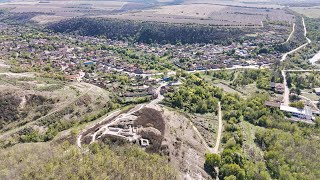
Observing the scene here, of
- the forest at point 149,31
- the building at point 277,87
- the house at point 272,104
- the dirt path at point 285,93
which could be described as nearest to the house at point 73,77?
the house at point 272,104

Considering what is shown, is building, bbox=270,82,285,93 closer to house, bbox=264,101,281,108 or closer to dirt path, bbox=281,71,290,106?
dirt path, bbox=281,71,290,106

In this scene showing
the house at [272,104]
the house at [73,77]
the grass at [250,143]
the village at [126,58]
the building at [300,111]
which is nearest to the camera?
the grass at [250,143]

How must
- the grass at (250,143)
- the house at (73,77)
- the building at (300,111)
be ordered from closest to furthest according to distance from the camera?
the grass at (250,143) → the building at (300,111) → the house at (73,77)

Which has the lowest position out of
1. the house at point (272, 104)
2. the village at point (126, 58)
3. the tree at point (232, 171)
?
the tree at point (232, 171)

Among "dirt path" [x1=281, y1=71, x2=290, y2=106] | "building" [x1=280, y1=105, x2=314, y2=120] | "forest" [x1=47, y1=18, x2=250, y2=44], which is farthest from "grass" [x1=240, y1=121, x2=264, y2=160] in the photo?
"forest" [x1=47, y1=18, x2=250, y2=44]

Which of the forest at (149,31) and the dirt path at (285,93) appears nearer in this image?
the dirt path at (285,93)

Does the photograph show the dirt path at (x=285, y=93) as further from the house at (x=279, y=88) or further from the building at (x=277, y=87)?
the building at (x=277, y=87)

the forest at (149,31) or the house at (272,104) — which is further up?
the forest at (149,31)

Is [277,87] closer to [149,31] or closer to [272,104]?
[272,104]
